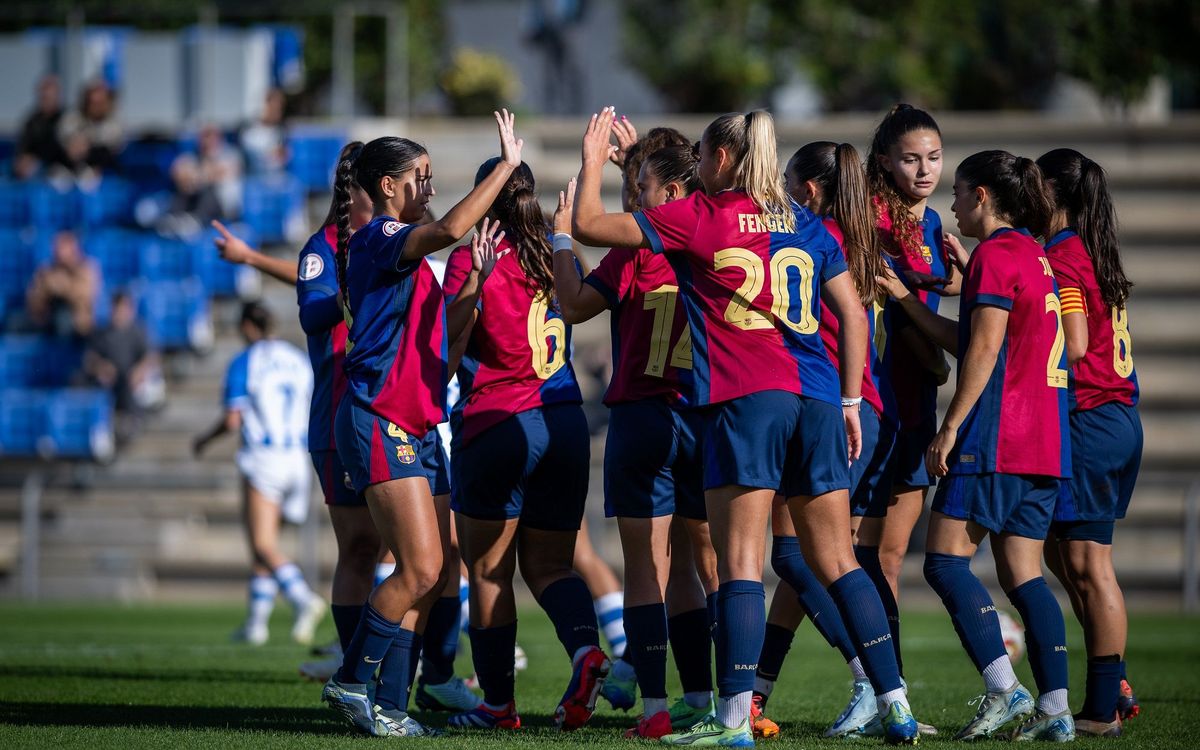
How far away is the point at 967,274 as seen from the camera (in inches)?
223

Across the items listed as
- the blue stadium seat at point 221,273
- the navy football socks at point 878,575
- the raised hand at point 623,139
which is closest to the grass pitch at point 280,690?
the navy football socks at point 878,575

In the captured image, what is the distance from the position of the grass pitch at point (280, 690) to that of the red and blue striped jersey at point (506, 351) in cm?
132

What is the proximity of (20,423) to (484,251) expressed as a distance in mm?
12875

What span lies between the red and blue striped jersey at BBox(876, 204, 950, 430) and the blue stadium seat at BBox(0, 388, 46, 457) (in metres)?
13.2

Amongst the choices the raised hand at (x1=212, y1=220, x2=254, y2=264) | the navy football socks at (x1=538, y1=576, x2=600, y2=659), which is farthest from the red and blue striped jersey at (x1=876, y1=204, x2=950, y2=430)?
the raised hand at (x1=212, y1=220, x2=254, y2=264)

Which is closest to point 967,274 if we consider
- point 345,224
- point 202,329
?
point 345,224

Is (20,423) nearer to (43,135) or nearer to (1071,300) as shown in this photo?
(43,135)

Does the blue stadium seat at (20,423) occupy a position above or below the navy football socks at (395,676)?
above

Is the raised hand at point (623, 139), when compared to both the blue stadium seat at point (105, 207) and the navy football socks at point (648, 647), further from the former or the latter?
the blue stadium seat at point (105, 207)

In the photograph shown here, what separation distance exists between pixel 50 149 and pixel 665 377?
55.4ft

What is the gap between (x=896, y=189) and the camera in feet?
20.0

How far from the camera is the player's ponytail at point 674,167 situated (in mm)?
5952

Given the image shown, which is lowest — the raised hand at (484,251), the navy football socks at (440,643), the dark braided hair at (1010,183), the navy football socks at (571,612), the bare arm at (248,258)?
the navy football socks at (440,643)

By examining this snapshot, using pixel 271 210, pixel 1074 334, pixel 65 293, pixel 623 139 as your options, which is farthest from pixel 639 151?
pixel 65 293
